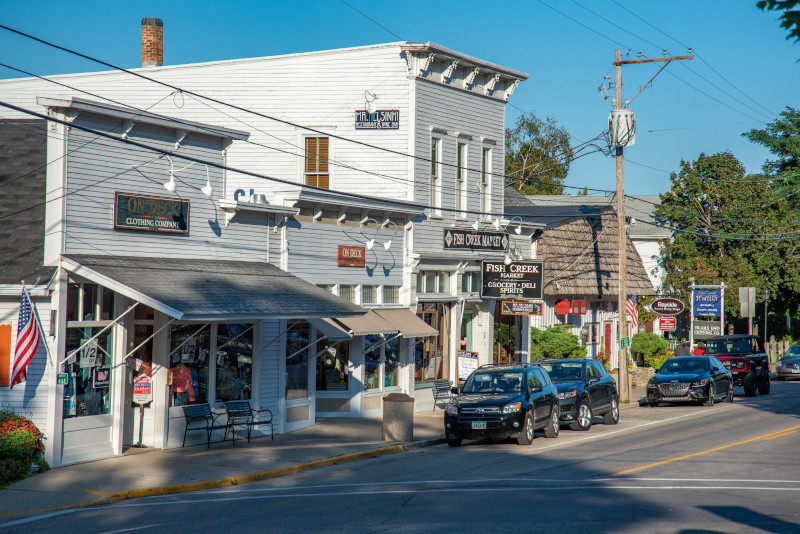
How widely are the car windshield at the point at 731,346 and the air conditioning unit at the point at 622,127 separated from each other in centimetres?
908

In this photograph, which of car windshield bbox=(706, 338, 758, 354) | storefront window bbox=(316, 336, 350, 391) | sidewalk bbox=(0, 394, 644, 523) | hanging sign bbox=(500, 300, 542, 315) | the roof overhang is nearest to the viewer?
sidewalk bbox=(0, 394, 644, 523)

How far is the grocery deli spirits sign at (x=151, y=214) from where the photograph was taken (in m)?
18.2

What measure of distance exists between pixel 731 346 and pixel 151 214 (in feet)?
80.2

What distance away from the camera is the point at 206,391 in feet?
65.5

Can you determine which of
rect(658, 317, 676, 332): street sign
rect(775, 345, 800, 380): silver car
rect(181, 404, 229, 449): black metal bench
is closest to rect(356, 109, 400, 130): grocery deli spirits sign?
rect(181, 404, 229, 449): black metal bench

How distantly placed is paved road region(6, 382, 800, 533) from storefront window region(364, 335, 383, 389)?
539 centimetres

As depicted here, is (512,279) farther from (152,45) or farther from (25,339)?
(25,339)

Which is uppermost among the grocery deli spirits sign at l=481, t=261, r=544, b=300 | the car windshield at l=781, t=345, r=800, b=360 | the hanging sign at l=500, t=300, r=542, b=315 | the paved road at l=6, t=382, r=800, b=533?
the grocery deli spirits sign at l=481, t=261, r=544, b=300

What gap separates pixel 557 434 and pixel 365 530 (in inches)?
466

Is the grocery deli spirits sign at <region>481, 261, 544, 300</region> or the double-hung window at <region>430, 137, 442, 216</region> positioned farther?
the grocery deli spirits sign at <region>481, 261, 544, 300</region>

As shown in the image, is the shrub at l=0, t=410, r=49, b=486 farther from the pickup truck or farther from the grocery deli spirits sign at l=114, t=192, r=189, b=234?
the pickup truck

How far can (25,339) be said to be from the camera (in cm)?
1606

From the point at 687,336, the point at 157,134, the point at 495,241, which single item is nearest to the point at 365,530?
the point at 157,134

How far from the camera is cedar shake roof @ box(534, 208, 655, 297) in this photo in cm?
3394
